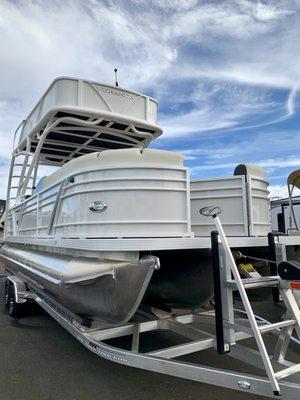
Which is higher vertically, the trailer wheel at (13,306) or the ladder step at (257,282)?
the ladder step at (257,282)

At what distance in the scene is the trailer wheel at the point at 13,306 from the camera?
5.85 metres

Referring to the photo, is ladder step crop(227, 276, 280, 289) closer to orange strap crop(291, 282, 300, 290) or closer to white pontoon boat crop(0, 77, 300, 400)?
Result: white pontoon boat crop(0, 77, 300, 400)

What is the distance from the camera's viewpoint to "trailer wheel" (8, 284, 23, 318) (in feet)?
19.2

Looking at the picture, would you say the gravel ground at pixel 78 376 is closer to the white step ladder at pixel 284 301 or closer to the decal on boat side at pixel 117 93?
the white step ladder at pixel 284 301

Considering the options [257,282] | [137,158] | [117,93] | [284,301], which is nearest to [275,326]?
[284,301]

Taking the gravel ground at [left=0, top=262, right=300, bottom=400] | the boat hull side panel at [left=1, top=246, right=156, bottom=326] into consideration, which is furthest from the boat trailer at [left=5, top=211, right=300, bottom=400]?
the gravel ground at [left=0, top=262, right=300, bottom=400]

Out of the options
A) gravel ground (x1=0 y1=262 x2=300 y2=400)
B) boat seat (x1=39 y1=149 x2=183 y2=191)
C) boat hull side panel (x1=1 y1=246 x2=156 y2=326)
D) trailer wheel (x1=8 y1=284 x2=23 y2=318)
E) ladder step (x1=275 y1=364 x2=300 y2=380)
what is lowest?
gravel ground (x1=0 y1=262 x2=300 y2=400)

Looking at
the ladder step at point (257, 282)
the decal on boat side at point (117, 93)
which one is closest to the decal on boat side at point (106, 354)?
the ladder step at point (257, 282)

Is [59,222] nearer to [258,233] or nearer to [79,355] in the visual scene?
[79,355]

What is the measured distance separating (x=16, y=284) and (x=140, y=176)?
3603 mm

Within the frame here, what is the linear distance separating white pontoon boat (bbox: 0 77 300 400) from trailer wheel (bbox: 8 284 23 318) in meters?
1.21

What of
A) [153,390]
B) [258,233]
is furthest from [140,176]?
[153,390]

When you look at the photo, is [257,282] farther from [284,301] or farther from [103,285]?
[103,285]

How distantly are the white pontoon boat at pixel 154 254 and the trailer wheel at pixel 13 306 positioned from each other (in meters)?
1.21
